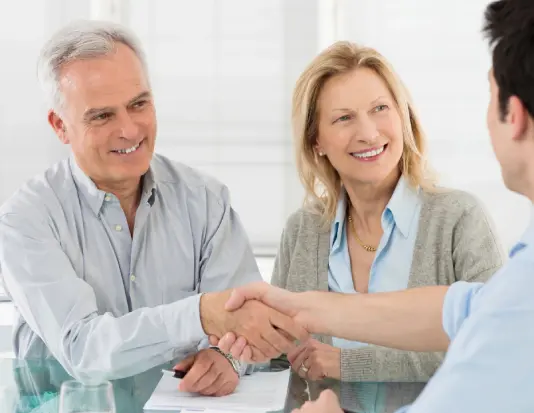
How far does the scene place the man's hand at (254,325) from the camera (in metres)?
2.12

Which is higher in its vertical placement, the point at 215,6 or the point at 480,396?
the point at 215,6

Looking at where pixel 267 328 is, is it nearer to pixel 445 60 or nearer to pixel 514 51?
pixel 514 51

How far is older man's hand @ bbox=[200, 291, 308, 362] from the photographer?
Result: 2119 millimetres

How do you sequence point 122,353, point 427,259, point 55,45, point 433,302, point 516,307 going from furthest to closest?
point 427,259
point 55,45
point 122,353
point 433,302
point 516,307

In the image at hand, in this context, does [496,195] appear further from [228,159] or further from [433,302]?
[433,302]

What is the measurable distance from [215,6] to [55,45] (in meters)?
2.18

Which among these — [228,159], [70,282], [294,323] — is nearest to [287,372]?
[294,323]

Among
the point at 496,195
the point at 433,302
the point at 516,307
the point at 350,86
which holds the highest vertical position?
the point at 350,86

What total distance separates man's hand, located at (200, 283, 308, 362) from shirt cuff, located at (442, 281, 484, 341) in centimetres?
68

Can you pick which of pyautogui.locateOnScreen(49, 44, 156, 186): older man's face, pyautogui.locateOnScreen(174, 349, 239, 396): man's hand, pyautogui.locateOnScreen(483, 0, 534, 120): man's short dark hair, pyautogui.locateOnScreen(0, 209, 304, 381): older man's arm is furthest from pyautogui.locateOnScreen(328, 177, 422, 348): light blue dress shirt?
pyautogui.locateOnScreen(483, 0, 534, 120): man's short dark hair

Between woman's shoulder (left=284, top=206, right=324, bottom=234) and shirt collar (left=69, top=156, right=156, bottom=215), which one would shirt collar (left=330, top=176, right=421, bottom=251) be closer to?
woman's shoulder (left=284, top=206, right=324, bottom=234)

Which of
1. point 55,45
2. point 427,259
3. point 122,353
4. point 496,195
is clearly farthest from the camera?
point 496,195

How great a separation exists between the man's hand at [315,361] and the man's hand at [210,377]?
0.57 ft

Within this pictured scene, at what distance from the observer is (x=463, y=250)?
2.45 m
